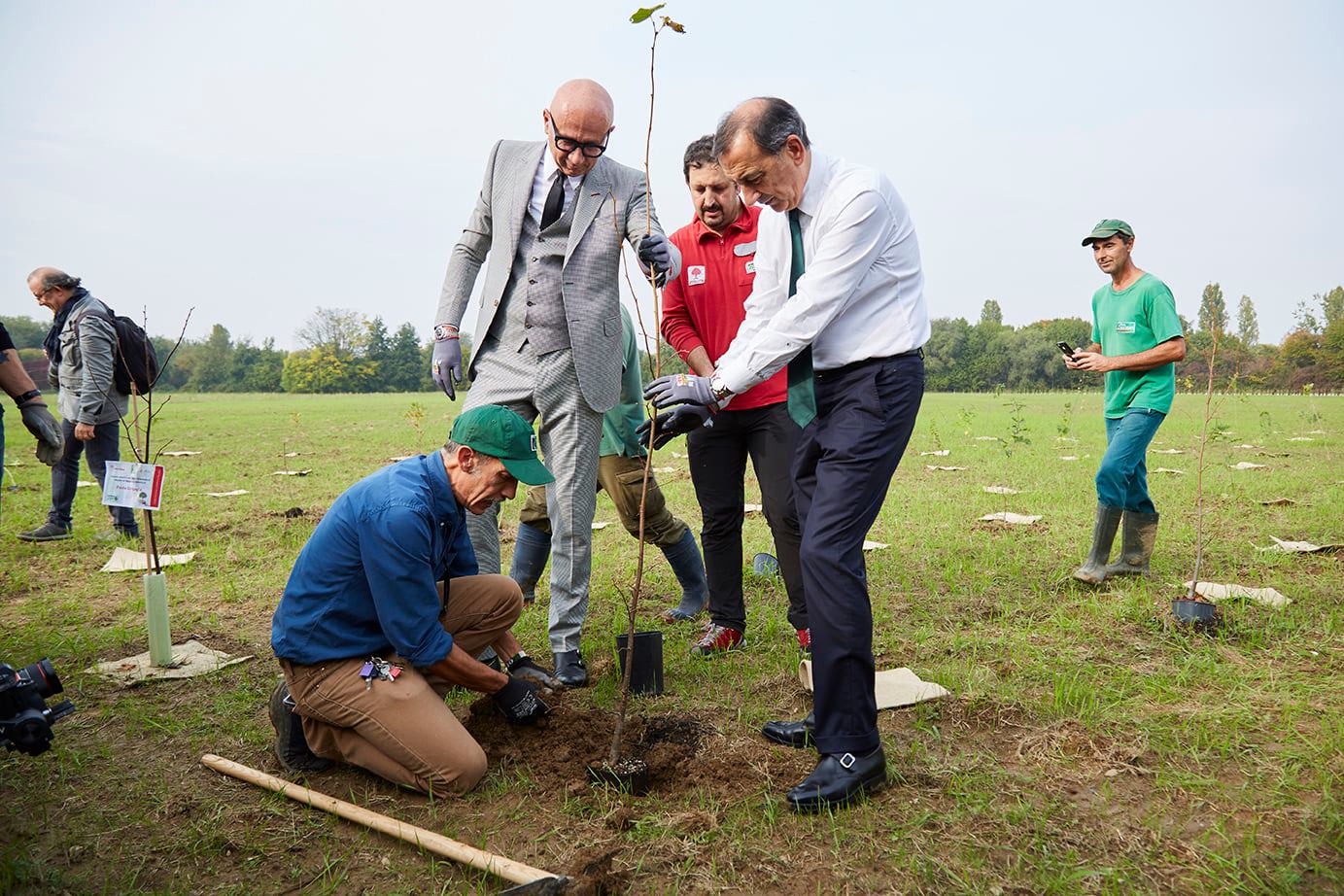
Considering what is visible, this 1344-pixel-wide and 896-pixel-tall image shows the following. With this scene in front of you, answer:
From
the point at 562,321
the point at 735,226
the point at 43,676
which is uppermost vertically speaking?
the point at 735,226

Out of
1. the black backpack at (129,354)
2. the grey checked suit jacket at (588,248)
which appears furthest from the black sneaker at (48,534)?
the grey checked suit jacket at (588,248)

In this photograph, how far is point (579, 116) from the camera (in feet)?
12.0

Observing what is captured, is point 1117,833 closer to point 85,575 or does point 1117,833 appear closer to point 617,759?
point 617,759

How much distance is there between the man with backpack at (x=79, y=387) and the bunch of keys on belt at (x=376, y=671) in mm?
5221

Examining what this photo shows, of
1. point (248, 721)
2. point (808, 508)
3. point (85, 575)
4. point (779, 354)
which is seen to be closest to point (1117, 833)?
point (808, 508)

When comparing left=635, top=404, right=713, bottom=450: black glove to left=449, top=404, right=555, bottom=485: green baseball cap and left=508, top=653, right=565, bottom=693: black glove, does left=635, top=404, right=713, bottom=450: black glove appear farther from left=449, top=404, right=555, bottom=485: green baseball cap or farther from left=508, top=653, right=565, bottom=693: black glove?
left=508, top=653, right=565, bottom=693: black glove

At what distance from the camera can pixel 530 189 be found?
13.1 ft

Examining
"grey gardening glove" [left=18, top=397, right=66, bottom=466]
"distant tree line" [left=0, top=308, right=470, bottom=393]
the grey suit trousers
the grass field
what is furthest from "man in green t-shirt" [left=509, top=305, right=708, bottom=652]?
"distant tree line" [left=0, top=308, right=470, bottom=393]

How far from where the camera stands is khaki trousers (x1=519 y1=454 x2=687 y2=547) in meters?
4.84

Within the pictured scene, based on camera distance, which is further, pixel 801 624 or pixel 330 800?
pixel 801 624

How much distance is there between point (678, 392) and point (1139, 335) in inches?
143

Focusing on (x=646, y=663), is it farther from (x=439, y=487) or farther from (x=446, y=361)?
(x=446, y=361)

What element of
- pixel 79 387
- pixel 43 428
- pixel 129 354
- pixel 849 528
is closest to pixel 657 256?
pixel 849 528

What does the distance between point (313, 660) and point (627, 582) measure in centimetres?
287
